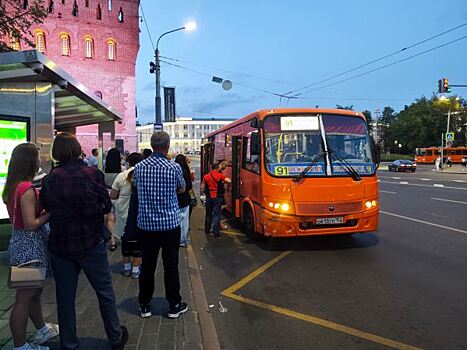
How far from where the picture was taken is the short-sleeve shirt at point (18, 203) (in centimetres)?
335

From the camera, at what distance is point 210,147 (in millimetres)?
15375

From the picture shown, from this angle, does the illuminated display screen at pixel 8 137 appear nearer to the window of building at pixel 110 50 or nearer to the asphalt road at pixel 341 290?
the asphalt road at pixel 341 290

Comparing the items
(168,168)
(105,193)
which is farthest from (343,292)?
(105,193)

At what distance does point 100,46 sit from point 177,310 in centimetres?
4295

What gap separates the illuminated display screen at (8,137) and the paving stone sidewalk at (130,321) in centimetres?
182

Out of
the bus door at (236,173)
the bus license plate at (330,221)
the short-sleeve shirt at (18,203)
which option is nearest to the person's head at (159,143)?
the short-sleeve shirt at (18,203)

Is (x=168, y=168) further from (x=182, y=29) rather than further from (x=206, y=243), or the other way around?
(x=182, y=29)

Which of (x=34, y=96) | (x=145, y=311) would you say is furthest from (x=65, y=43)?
(x=145, y=311)

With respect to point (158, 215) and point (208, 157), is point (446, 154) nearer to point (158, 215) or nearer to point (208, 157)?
point (208, 157)

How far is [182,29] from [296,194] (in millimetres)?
16682

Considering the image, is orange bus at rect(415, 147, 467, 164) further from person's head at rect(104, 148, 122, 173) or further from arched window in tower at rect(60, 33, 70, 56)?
person's head at rect(104, 148, 122, 173)

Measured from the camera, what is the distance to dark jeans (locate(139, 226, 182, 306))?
4.27 m

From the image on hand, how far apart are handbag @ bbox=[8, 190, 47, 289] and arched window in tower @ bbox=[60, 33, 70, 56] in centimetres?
4323

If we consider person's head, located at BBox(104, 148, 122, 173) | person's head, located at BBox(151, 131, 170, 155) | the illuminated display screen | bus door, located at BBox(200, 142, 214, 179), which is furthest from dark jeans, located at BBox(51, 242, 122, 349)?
bus door, located at BBox(200, 142, 214, 179)
